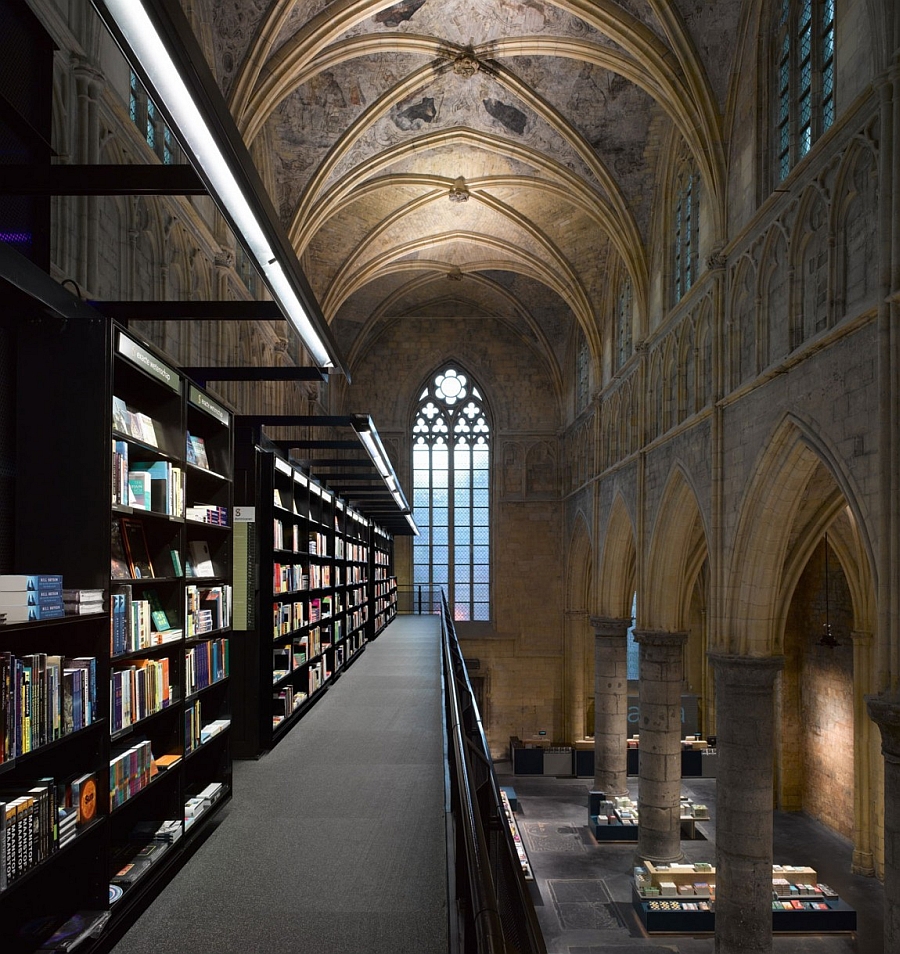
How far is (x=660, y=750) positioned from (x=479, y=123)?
11.7m

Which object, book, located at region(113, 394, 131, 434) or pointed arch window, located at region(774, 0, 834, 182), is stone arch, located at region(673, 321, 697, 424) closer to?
pointed arch window, located at region(774, 0, 834, 182)

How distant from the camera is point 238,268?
539 inches

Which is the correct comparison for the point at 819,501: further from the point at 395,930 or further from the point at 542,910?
the point at 395,930

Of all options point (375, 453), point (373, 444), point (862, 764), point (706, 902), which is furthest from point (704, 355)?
point (862, 764)

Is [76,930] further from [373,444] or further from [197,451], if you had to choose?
[373,444]

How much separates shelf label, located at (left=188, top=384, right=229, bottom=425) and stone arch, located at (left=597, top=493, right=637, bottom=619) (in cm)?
1547

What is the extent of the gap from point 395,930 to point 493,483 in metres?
24.6

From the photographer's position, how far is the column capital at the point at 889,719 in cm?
711

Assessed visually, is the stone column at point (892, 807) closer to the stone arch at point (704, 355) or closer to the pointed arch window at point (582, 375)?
the stone arch at point (704, 355)

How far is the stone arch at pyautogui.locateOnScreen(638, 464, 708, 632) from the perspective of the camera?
1491 centimetres

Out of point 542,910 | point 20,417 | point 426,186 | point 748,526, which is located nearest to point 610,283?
point 426,186

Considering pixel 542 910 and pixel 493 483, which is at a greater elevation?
pixel 493 483

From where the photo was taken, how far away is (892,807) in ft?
23.6

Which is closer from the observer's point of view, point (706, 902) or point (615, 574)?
point (706, 902)
